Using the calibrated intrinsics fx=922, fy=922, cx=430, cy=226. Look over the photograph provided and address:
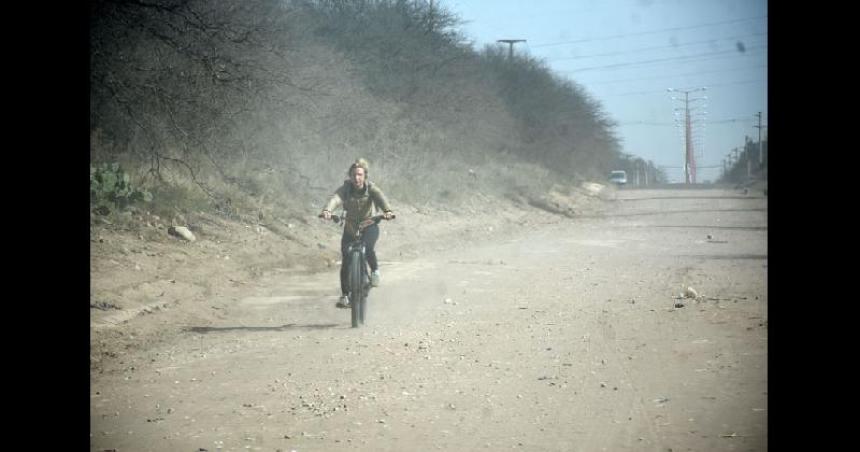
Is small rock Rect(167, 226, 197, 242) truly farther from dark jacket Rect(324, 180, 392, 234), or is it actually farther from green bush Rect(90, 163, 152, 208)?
dark jacket Rect(324, 180, 392, 234)

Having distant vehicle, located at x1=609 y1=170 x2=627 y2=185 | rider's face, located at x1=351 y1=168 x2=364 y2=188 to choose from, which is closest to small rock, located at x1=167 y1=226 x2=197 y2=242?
rider's face, located at x1=351 y1=168 x2=364 y2=188

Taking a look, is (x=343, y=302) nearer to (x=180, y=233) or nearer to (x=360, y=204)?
(x=360, y=204)

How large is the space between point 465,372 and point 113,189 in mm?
9214

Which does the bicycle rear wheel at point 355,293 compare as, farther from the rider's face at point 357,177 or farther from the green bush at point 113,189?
the green bush at point 113,189

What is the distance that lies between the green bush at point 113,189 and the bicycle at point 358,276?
5684 mm

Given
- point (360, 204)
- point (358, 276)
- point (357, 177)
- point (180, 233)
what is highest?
point (357, 177)

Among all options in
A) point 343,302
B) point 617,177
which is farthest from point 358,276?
point 617,177

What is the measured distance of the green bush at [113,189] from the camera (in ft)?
46.1

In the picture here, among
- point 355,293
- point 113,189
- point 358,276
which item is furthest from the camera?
point 113,189

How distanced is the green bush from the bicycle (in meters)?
5.68

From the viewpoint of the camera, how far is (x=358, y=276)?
947 centimetres

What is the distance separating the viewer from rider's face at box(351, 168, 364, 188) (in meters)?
10.0
